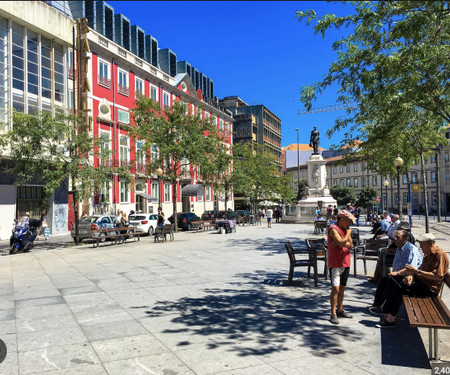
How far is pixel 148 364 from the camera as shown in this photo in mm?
4340

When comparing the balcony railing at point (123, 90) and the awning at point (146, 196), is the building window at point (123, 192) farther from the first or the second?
the balcony railing at point (123, 90)

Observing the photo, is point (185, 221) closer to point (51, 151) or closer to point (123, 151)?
point (123, 151)

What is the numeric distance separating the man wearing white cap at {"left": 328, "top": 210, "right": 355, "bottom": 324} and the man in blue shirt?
0.53m

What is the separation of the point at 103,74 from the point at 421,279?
3040 centimetres

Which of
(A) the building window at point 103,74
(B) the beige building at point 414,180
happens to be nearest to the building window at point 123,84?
(A) the building window at point 103,74

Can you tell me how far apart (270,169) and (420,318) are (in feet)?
143

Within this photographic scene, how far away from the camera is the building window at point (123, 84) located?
3322 centimetres

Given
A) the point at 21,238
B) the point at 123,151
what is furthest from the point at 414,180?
the point at 21,238

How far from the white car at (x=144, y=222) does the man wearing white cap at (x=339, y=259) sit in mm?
19441

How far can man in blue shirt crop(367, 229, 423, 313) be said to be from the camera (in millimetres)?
5770

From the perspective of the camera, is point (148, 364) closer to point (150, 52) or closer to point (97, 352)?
point (97, 352)

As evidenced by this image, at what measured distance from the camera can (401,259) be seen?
598 cm

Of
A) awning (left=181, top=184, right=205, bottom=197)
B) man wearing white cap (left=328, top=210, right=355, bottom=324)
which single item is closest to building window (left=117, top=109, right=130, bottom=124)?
awning (left=181, top=184, right=205, bottom=197)

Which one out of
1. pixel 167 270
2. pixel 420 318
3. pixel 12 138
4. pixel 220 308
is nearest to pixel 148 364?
pixel 220 308
